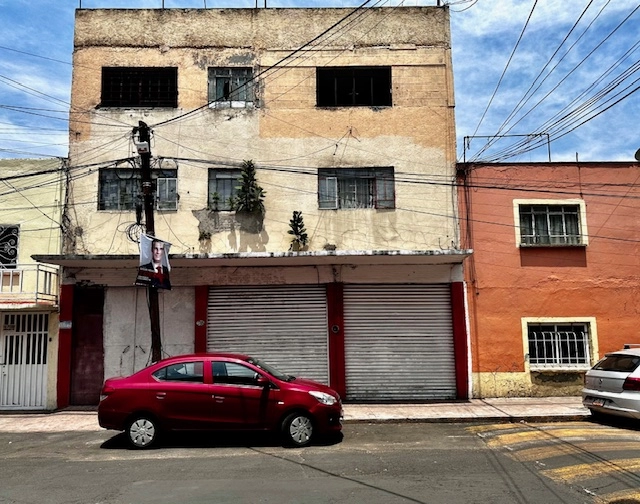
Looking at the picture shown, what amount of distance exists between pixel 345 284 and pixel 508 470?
24.1ft

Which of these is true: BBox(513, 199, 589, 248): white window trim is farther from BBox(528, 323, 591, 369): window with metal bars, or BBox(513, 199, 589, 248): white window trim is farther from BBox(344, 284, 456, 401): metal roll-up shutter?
BBox(344, 284, 456, 401): metal roll-up shutter

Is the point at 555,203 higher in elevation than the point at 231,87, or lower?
lower

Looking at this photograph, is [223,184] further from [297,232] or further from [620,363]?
[620,363]

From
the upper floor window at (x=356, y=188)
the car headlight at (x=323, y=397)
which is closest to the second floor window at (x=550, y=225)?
the upper floor window at (x=356, y=188)

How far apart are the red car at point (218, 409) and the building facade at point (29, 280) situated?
5761mm

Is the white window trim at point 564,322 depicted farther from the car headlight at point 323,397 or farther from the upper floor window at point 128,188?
the upper floor window at point 128,188

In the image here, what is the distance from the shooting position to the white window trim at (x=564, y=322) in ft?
44.5

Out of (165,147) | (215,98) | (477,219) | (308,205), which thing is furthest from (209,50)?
(477,219)

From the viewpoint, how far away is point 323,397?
8.91 m

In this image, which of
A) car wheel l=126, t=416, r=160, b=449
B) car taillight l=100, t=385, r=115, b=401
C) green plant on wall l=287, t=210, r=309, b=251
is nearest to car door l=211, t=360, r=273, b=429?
car wheel l=126, t=416, r=160, b=449

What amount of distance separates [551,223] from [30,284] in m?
13.5

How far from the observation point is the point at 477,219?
1415 cm

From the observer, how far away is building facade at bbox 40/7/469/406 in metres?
13.8

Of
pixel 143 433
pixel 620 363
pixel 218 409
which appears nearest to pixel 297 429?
pixel 218 409
